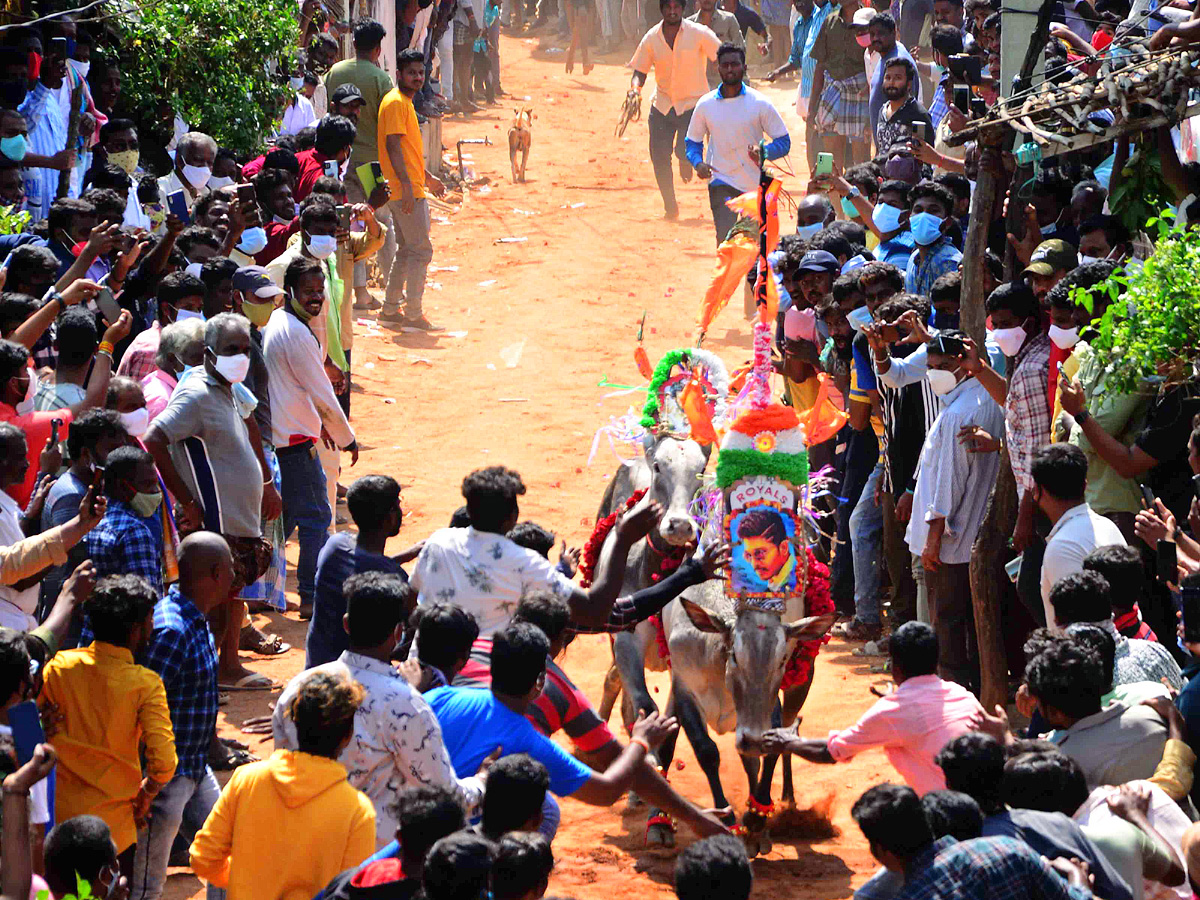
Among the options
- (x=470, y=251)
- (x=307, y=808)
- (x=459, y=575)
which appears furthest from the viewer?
(x=470, y=251)

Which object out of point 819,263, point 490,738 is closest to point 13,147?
point 819,263

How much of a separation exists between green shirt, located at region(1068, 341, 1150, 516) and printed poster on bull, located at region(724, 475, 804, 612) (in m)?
1.47

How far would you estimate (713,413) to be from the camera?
9289mm

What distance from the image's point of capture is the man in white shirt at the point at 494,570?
22.1ft

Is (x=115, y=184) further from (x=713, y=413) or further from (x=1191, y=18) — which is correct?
(x=1191, y=18)

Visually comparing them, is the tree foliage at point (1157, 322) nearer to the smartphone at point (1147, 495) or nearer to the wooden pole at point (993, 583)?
the smartphone at point (1147, 495)

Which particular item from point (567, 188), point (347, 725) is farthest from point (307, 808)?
point (567, 188)

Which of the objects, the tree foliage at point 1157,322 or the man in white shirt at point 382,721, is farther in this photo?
the tree foliage at point 1157,322

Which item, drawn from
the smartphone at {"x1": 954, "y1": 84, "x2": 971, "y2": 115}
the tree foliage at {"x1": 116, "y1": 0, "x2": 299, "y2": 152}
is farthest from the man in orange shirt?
the smartphone at {"x1": 954, "y1": 84, "x2": 971, "y2": 115}

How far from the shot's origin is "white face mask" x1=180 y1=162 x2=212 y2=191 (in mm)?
13266

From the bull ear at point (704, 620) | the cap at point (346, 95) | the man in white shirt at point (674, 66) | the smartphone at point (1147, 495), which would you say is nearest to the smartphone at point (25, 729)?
the bull ear at point (704, 620)

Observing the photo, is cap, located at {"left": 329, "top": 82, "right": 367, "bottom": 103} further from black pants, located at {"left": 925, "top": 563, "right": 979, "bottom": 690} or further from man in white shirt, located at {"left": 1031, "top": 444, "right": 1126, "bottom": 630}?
man in white shirt, located at {"left": 1031, "top": 444, "right": 1126, "bottom": 630}

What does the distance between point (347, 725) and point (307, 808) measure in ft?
0.94

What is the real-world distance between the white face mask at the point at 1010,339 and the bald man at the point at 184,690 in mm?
4377
